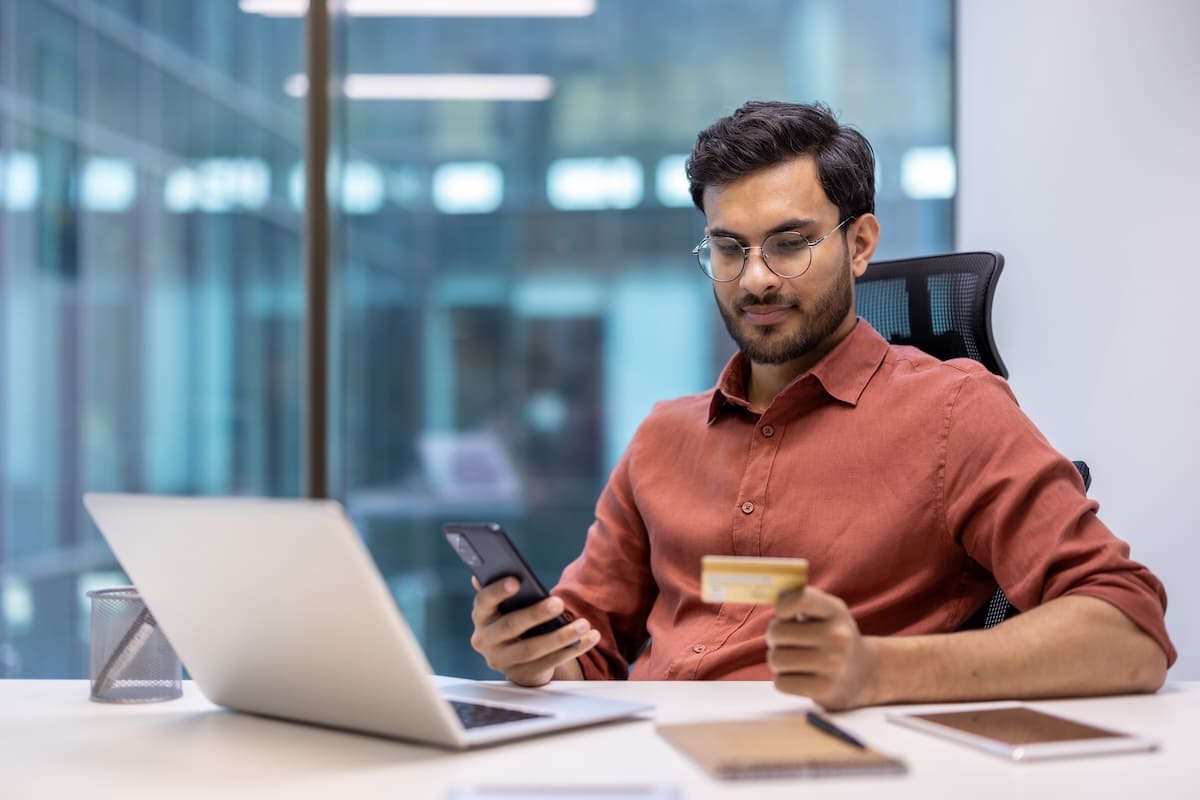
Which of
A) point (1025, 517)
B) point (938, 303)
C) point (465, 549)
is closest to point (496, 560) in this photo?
point (465, 549)

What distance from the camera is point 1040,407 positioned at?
7.80ft

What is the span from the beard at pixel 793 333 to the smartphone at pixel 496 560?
0.57m

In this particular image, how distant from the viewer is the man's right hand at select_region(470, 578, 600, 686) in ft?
4.41

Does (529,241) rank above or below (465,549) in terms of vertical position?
above

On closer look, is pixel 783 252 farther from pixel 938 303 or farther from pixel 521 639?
pixel 521 639

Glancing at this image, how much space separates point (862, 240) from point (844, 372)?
0.86ft

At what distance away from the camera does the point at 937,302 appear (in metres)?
1.87

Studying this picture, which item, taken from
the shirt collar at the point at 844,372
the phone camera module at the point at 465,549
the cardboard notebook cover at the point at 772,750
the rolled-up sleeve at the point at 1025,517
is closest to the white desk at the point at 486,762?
the cardboard notebook cover at the point at 772,750

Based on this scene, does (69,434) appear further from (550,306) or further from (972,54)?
(972,54)

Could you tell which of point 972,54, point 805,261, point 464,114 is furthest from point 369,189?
point 805,261

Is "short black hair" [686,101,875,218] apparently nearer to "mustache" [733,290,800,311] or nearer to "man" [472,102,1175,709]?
"man" [472,102,1175,709]

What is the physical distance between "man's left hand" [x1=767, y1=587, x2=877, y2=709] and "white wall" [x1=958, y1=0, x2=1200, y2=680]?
114cm

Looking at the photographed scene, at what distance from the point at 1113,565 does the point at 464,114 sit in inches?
93.6

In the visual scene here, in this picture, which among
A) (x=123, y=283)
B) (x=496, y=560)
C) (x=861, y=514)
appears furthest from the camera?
(x=123, y=283)
